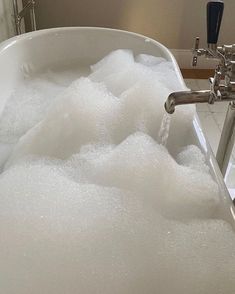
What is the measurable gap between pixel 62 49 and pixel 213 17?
1278 mm

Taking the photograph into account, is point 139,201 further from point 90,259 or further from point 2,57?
point 2,57

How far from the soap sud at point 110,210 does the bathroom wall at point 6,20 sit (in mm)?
913

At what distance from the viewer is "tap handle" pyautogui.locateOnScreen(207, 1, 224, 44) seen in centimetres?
74

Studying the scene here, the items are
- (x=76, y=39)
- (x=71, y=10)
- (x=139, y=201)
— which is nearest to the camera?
(x=139, y=201)

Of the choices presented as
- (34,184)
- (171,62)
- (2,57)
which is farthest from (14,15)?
(34,184)

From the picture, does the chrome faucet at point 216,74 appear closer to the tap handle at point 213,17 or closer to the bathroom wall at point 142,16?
the tap handle at point 213,17

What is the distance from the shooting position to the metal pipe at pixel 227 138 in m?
0.97

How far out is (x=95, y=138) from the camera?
1.25 m

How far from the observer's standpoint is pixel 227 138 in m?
1.02

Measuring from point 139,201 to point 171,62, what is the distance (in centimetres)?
89

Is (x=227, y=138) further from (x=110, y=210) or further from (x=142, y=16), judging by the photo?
(x=142, y=16)

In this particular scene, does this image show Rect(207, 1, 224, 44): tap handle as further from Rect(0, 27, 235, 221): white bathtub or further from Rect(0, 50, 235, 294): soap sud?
Rect(0, 27, 235, 221): white bathtub

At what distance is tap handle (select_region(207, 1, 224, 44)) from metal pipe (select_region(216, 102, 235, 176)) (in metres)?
0.21

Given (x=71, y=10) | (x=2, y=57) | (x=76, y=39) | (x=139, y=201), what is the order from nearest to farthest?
(x=139, y=201) → (x=2, y=57) → (x=76, y=39) → (x=71, y=10)
